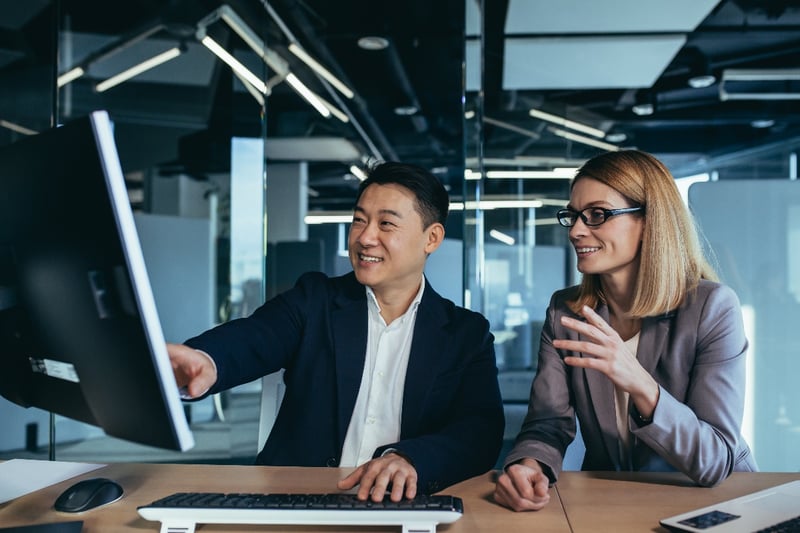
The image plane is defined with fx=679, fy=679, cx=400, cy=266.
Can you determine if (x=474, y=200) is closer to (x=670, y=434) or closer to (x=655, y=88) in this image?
(x=655, y=88)

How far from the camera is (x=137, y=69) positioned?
588 centimetres

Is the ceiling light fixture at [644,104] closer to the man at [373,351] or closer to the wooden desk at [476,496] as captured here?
the man at [373,351]

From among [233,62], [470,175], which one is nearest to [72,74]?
[233,62]

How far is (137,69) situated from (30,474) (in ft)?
16.8

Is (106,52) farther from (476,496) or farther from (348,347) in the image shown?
(476,496)

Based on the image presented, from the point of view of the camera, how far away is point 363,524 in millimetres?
1127

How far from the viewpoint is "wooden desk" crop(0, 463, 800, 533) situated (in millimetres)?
1164

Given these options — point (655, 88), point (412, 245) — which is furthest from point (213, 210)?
point (412, 245)

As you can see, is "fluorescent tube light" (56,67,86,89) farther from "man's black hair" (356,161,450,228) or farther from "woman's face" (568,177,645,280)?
"woman's face" (568,177,645,280)

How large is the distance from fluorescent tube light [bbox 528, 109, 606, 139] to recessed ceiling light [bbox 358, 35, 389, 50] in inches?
47.0

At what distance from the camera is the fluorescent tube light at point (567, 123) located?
501cm

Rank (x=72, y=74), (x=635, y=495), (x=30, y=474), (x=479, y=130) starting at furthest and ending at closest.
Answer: (x=72, y=74)
(x=479, y=130)
(x=30, y=474)
(x=635, y=495)

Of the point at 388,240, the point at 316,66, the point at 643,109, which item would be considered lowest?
the point at 388,240

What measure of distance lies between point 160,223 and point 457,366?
378 cm
